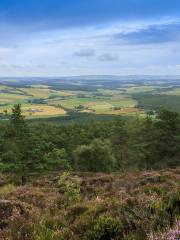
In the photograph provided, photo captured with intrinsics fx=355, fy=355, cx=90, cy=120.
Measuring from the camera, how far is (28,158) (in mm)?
27391

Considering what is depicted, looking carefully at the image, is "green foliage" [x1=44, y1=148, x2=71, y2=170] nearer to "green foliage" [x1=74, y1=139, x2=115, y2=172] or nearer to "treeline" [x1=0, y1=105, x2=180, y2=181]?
"treeline" [x1=0, y1=105, x2=180, y2=181]

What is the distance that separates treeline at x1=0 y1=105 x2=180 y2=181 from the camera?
91.1ft

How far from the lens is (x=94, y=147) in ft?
129

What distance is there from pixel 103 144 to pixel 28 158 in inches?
609

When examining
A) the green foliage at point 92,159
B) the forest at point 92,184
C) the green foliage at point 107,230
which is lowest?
the green foliage at point 92,159

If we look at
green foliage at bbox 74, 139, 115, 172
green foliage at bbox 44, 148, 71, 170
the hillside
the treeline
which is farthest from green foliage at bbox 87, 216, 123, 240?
green foliage at bbox 74, 139, 115, 172

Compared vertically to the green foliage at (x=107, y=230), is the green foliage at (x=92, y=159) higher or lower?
lower

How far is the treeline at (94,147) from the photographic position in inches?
1093

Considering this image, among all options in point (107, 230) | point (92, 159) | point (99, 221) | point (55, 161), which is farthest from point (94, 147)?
point (107, 230)

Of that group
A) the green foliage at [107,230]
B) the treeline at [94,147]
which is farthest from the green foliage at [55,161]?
the green foliage at [107,230]

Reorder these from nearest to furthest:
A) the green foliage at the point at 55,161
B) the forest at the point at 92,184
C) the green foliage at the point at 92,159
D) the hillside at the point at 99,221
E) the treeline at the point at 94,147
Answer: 1. the hillside at the point at 99,221
2. the forest at the point at 92,184
3. the treeline at the point at 94,147
4. the green foliage at the point at 55,161
5. the green foliage at the point at 92,159

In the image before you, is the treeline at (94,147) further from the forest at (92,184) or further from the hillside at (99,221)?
the hillside at (99,221)

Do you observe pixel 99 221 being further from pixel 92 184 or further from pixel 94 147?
pixel 94 147

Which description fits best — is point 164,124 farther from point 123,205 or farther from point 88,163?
point 123,205
